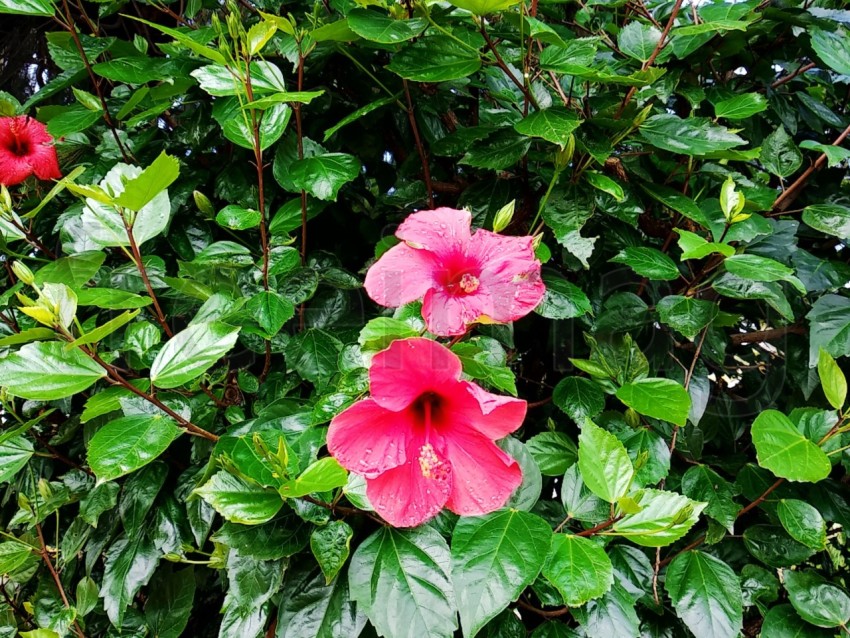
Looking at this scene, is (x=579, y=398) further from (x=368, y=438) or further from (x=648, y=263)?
Answer: (x=368, y=438)

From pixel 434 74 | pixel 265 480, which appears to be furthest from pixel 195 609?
pixel 434 74

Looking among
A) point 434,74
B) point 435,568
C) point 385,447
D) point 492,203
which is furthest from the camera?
point 492,203

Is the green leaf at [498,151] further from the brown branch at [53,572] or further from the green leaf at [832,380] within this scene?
the brown branch at [53,572]

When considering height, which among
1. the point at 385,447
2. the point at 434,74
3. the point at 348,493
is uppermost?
the point at 434,74

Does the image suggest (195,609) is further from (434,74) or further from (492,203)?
(434,74)

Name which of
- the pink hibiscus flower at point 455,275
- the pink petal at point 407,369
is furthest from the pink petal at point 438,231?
the pink petal at point 407,369

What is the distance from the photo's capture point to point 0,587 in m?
1.10

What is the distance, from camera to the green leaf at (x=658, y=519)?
2.14ft

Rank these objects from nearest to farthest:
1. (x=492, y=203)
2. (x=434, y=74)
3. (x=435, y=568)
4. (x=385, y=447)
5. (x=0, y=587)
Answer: (x=385, y=447) → (x=435, y=568) → (x=434, y=74) → (x=492, y=203) → (x=0, y=587)

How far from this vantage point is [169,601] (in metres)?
0.96

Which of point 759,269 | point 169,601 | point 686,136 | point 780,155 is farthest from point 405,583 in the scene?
point 780,155

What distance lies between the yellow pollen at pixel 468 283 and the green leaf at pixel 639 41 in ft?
1.94

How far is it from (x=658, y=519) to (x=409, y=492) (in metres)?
0.31

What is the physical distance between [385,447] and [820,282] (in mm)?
878
